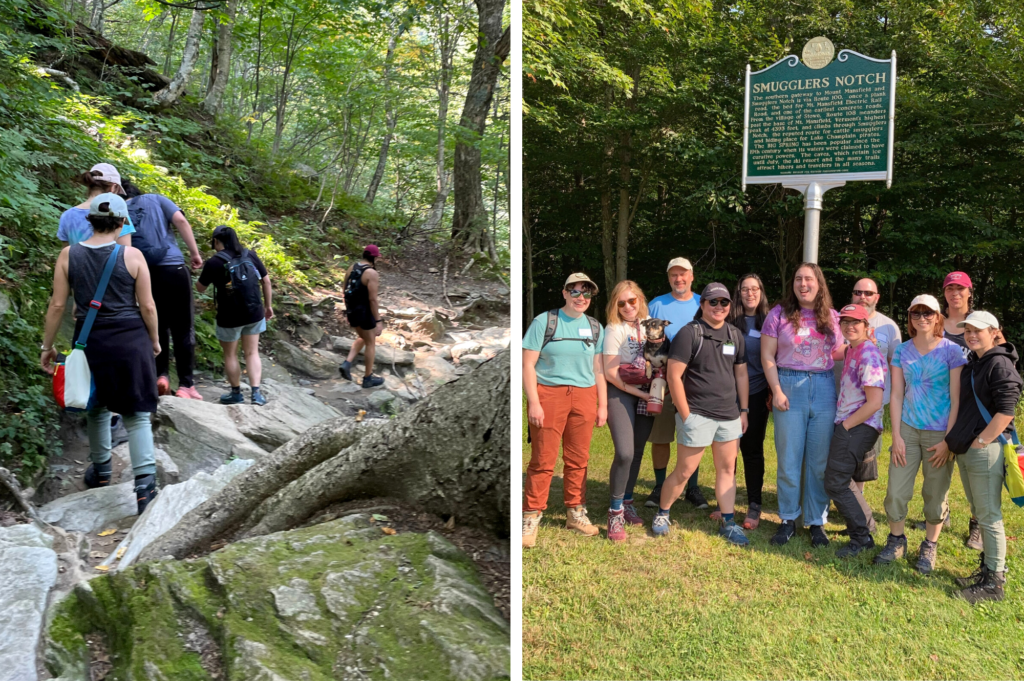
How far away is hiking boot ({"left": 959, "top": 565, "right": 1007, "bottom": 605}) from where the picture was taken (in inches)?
100

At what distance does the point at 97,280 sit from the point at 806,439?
9.70ft

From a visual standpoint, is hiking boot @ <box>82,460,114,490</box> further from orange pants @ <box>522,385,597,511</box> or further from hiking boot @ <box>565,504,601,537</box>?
hiking boot @ <box>565,504,601,537</box>

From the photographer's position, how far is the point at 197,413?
3.42 metres

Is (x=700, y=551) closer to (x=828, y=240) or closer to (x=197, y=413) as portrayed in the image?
(x=828, y=240)

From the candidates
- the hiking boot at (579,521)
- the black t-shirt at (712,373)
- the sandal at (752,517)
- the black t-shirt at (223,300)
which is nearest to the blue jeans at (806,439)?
the sandal at (752,517)

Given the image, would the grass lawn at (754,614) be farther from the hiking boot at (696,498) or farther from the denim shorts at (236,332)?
the denim shorts at (236,332)

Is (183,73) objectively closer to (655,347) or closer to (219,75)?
(219,75)

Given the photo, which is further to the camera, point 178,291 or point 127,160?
point 127,160

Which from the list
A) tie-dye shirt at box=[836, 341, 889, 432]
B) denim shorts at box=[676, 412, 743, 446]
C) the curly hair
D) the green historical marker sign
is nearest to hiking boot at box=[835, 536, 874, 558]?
tie-dye shirt at box=[836, 341, 889, 432]

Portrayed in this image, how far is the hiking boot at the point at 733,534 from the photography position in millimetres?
2885

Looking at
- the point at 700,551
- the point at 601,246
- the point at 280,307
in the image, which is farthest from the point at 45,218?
the point at 700,551

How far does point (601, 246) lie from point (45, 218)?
9.03 feet

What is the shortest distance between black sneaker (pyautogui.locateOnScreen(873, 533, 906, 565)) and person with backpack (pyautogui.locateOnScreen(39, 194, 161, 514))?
2980mm

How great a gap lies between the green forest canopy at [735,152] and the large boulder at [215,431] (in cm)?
164
